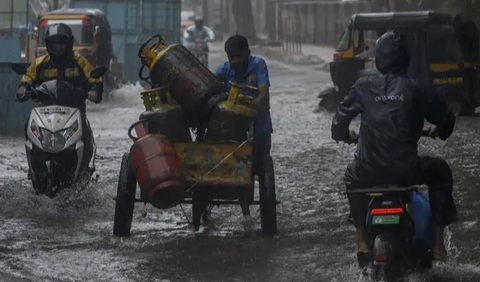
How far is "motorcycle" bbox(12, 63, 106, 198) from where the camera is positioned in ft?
33.1

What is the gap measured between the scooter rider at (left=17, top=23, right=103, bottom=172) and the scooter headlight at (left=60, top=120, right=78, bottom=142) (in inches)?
9.4

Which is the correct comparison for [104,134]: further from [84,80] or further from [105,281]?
[105,281]

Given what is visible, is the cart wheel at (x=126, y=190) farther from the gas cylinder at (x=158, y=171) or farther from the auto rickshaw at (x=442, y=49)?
the auto rickshaw at (x=442, y=49)

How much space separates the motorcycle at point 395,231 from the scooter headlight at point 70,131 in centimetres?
382

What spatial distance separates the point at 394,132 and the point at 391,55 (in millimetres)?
461

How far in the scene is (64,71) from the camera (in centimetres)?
1060

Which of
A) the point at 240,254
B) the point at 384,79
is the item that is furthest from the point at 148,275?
the point at 384,79

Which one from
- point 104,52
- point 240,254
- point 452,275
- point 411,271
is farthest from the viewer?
point 104,52

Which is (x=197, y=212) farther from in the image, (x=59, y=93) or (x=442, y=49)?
(x=442, y=49)

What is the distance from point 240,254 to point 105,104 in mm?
15897

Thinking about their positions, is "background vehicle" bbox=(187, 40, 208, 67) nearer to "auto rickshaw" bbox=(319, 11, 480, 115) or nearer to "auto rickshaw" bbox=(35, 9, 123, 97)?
"auto rickshaw" bbox=(35, 9, 123, 97)

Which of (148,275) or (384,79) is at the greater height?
(384,79)

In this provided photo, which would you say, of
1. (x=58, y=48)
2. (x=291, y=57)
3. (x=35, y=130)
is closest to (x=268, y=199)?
(x=35, y=130)

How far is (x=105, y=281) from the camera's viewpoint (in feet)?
25.1
